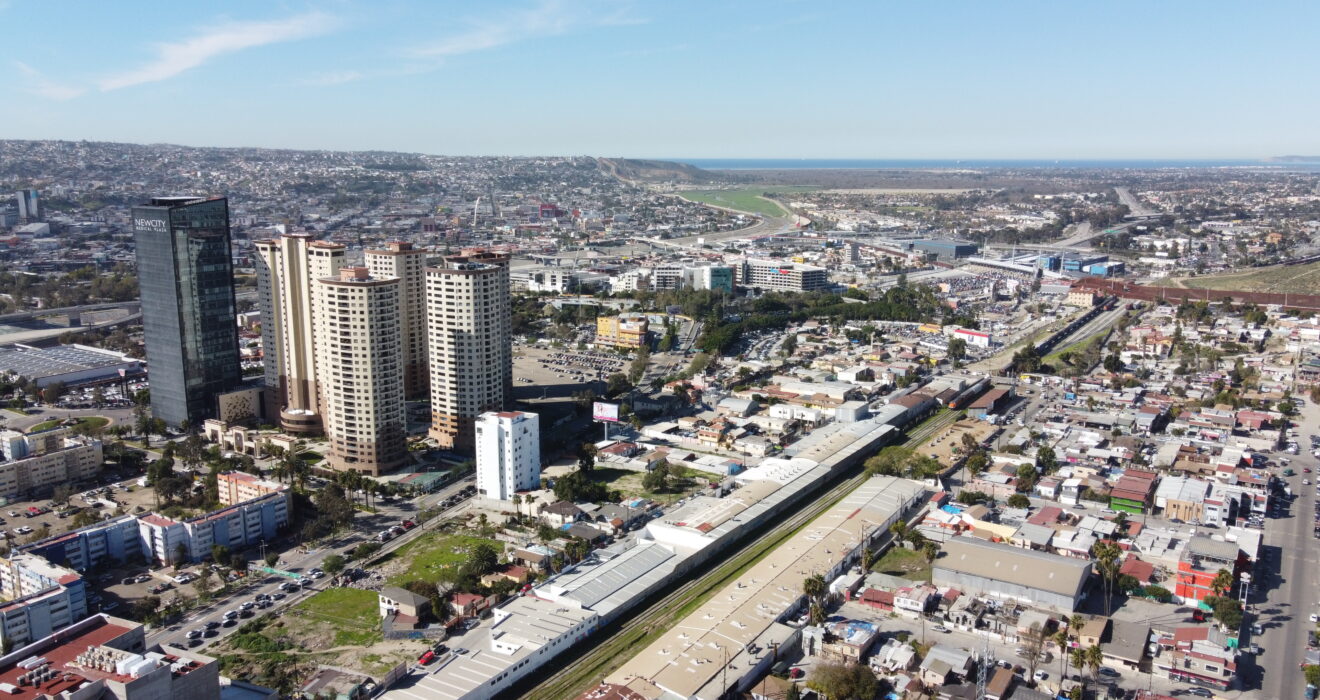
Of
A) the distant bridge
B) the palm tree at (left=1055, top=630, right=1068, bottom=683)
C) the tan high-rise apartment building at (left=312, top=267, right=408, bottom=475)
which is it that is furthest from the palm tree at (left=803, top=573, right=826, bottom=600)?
the distant bridge

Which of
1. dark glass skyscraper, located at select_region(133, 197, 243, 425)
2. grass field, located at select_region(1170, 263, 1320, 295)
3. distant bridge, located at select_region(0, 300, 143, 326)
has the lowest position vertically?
distant bridge, located at select_region(0, 300, 143, 326)

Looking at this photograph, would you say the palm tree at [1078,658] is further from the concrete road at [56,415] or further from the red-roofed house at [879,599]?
the concrete road at [56,415]

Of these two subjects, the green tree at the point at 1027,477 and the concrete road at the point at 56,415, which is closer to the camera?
the green tree at the point at 1027,477

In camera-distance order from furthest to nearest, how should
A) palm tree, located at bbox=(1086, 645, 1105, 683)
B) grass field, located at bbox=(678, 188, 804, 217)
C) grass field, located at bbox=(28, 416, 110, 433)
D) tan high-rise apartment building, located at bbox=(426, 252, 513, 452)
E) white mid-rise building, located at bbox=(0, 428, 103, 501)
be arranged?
grass field, located at bbox=(678, 188, 804, 217)
grass field, located at bbox=(28, 416, 110, 433)
tan high-rise apartment building, located at bbox=(426, 252, 513, 452)
white mid-rise building, located at bbox=(0, 428, 103, 501)
palm tree, located at bbox=(1086, 645, 1105, 683)

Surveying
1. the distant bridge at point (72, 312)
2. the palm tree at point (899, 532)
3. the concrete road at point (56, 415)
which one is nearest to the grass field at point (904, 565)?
the palm tree at point (899, 532)

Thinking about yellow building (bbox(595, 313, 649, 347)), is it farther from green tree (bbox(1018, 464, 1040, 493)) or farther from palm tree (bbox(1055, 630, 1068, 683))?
palm tree (bbox(1055, 630, 1068, 683))

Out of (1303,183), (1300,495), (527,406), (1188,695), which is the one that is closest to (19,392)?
(527,406)

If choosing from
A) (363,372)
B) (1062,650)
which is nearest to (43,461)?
(363,372)

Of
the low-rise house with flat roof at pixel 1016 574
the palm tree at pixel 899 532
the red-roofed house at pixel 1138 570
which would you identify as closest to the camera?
the low-rise house with flat roof at pixel 1016 574
